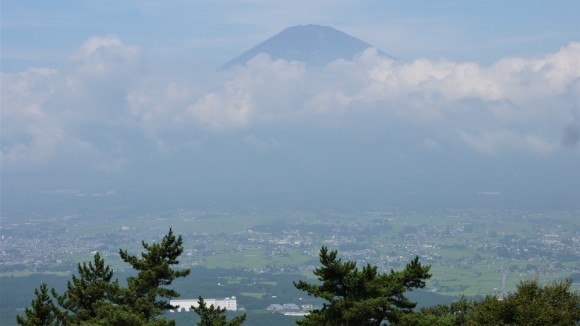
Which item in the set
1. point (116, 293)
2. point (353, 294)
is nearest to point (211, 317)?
point (116, 293)

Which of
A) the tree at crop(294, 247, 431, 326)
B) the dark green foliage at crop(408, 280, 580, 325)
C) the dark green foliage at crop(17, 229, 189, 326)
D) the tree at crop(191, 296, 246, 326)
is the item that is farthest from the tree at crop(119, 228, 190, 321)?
the dark green foliage at crop(408, 280, 580, 325)

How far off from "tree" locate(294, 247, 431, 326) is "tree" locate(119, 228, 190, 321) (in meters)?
3.31

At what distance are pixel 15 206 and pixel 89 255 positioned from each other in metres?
87.4

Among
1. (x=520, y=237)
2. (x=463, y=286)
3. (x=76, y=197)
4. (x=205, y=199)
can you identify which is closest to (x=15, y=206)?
(x=76, y=197)

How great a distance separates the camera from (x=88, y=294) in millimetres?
19656

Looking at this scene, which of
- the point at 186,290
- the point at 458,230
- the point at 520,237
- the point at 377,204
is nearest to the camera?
the point at 186,290

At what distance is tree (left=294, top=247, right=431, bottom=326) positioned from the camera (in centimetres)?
1756

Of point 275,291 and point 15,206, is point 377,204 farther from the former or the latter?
point 275,291

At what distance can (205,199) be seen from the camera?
588ft

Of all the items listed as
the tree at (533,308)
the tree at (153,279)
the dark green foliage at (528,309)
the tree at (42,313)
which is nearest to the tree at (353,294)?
the dark green foliage at (528,309)

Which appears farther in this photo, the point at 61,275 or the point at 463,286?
the point at 61,275

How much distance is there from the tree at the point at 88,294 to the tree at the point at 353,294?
4697 mm

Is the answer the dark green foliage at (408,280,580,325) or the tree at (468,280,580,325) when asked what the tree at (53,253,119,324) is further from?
the tree at (468,280,580,325)

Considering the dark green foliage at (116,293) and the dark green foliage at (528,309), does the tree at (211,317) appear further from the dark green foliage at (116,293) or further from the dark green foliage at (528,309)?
the dark green foliage at (528,309)
